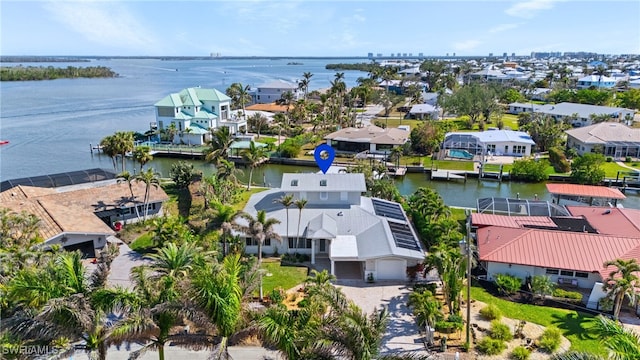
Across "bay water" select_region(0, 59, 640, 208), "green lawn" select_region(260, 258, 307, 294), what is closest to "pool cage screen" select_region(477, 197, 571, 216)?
"bay water" select_region(0, 59, 640, 208)

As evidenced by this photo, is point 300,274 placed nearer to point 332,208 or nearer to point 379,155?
point 332,208

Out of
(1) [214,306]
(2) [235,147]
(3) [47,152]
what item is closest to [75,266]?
(1) [214,306]

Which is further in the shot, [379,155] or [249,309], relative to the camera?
[379,155]

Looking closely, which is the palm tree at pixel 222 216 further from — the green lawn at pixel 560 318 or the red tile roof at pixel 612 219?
the red tile roof at pixel 612 219

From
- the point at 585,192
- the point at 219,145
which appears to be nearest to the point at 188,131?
the point at 219,145

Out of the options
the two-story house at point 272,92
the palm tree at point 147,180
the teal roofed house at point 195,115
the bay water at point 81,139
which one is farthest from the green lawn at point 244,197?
the two-story house at point 272,92

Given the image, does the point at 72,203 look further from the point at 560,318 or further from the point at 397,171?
the point at 397,171

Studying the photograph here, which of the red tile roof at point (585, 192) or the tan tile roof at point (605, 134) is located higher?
the tan tile roof at point (605, 134)
